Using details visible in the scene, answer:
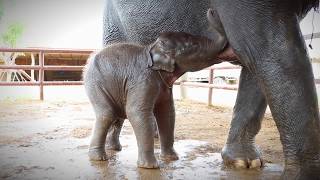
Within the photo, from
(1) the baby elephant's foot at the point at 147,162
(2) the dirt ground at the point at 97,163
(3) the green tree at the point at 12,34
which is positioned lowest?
(2) the dirt ground at the point at 97,163

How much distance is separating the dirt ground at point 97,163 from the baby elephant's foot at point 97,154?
0.05m

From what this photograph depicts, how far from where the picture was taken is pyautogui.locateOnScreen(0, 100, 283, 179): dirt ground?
2.29 metres

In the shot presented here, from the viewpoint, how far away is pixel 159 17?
263 cm

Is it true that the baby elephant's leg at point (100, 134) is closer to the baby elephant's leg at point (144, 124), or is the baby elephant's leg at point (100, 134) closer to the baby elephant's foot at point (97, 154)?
the baby elephant's foot at point (97, 154)

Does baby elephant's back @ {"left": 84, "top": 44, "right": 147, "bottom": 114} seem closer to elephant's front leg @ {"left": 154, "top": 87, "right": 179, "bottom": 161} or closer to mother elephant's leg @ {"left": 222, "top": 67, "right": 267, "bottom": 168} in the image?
elephant's front leg @ {"left": 154, "top": 87, "right": 179, "bottom": 161}

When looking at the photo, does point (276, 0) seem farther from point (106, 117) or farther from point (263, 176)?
point (106, 117)

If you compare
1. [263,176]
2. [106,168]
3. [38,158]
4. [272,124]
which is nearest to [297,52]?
[263,176]

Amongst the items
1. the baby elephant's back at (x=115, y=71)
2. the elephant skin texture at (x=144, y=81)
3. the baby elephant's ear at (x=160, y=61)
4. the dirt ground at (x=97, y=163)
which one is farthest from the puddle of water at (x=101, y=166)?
the baby elephant's ear at (x=160, y=61)

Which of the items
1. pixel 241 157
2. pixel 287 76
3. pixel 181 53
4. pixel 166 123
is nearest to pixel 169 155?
pixel 166 123

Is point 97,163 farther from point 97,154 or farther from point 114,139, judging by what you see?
point 114,139

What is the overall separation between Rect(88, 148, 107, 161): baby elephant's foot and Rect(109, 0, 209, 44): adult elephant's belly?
0.85m

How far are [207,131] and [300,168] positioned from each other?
7.55ft

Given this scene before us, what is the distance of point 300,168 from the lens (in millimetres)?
1869

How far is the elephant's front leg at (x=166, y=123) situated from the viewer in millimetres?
2668
